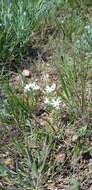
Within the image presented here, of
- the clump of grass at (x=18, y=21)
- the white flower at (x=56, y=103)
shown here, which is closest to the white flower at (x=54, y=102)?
the white flower at (x=56, y=103)

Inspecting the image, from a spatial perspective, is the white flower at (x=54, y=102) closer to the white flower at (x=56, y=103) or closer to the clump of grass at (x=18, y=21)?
the white flower at (x=56, y=103)

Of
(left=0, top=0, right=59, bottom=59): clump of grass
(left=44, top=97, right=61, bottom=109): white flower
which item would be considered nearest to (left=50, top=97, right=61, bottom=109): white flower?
(left=44, top=97, right=61, bottom=109): white flower

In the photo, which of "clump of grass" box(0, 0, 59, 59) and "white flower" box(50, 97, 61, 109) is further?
"clump of grass" box(0, 0, 59, 59)

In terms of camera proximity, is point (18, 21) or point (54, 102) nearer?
point (54, 102)

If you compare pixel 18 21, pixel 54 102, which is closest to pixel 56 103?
pixel 54 102

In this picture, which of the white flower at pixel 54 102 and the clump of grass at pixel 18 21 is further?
the clump of grass at pixel 18 21

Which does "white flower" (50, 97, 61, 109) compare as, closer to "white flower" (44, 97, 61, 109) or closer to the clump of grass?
"white flower" (44, 97, 61, 109)

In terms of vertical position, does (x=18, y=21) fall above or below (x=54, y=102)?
above

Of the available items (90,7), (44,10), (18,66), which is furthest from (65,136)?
(90,7)

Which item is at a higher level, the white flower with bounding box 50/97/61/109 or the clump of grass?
the clump of grass

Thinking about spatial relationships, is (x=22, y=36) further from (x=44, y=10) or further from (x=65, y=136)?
(x=65, y=136)

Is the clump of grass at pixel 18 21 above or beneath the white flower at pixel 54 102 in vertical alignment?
above

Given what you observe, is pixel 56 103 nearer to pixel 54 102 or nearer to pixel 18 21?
pixel 54 102
